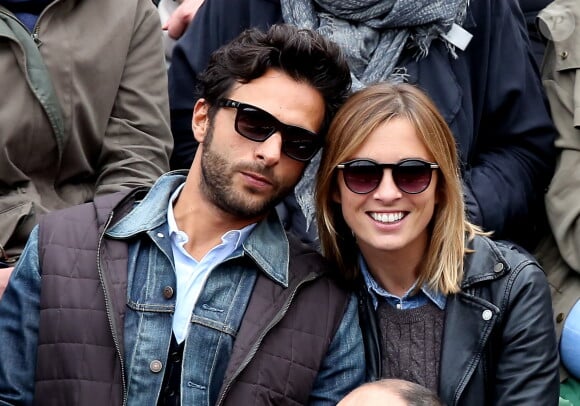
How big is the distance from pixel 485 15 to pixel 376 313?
1.27 meters

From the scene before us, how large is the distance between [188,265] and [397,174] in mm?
667

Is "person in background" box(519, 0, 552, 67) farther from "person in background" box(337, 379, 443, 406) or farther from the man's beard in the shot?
"person in background" box(337, 379, 443, 406)

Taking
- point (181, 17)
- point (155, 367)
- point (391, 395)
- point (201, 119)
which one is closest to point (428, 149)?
point (201, 119)

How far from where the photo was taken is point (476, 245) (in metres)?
3.42

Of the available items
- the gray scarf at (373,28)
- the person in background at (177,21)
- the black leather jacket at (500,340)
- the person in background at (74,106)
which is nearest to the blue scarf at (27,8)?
the person in background at (74,106)

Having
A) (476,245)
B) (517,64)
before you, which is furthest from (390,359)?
(517,64)

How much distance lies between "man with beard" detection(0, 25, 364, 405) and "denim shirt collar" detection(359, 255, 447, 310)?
0.23 feet

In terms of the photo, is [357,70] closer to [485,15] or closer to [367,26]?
[367,26]

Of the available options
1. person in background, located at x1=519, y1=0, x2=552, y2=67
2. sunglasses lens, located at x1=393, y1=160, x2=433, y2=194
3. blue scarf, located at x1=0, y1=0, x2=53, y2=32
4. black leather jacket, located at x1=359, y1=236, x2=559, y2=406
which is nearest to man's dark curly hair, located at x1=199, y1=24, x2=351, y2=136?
sunglasses lens, located at x1=393, y1=160, x2=433, y2=194

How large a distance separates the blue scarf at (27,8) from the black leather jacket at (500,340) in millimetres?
1714

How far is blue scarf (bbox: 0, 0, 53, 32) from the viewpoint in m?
3.94

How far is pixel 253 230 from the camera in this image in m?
3.43

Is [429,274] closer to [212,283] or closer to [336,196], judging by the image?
[336,196]

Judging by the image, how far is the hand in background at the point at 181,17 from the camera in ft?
15.2
